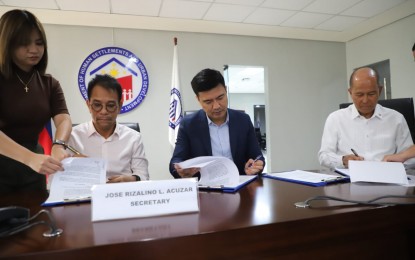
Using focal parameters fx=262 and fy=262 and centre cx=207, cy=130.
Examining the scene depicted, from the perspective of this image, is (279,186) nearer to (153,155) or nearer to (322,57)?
(153,155)

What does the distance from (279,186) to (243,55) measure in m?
→ 3.11

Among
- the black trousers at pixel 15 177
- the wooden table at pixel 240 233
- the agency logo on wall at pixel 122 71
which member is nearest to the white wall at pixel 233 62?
the agency logo on wall at pixel 122 71

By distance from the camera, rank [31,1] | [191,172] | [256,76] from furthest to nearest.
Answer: [256,76], [31,1], [191,172]

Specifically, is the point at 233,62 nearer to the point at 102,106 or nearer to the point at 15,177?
the point at 102,106

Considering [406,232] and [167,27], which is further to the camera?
[167,27]

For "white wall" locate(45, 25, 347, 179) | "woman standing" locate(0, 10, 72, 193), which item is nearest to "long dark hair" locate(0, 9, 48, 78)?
"woman standing" locate(0, 10, 72, 193)

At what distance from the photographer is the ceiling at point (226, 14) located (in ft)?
9.37

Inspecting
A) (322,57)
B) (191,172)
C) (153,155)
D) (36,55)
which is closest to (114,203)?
(191,172)

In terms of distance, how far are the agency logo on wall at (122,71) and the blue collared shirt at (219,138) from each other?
78.2 inches

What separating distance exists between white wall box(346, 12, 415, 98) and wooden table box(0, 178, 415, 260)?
3362 millimetres

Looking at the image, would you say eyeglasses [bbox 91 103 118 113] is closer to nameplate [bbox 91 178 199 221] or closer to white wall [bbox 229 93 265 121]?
nameplate [bbox 91 178 199 221]

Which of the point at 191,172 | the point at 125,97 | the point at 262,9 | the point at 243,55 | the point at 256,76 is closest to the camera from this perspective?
the point at 191,172

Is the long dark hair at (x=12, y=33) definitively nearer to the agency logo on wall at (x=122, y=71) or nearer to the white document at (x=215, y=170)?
the white document at (x=215, y=170)

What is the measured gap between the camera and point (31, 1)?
8.82 feet
